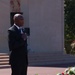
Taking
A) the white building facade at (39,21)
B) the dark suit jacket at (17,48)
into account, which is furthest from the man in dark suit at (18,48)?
the white building facade at (39,21)

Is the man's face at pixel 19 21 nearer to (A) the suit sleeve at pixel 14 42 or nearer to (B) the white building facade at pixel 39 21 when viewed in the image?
(A) the suit sleeve at pixel 14 42

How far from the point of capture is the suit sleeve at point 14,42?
23.6ft

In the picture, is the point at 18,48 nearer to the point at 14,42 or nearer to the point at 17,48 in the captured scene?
the point at 17,48

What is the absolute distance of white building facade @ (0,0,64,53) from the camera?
24.5 meters

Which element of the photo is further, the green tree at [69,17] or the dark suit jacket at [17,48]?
the green tree at [69,17]

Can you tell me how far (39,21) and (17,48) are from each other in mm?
17971

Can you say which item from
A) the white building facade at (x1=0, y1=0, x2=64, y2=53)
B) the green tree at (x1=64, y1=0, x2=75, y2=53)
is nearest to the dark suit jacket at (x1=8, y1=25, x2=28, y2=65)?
the white building facade at (x1=0, y1=0, x2=64, y2=53)

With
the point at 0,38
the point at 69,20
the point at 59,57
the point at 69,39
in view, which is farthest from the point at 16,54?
the point at 69,39

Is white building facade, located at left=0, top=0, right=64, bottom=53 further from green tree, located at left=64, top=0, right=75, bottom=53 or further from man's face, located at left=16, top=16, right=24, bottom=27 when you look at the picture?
man's face, located at left=16, top=16, right=24, bottom=27

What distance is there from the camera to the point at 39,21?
25203 millimetres

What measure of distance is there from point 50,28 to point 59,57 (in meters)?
3.85

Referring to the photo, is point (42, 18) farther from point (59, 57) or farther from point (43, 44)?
point (59, 57)

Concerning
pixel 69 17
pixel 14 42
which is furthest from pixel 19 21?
pixel 69 17

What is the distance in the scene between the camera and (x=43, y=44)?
2536 cm
